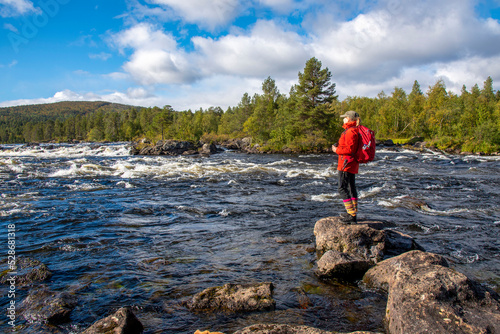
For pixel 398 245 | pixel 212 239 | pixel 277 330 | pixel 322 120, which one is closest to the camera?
pixel 277 330

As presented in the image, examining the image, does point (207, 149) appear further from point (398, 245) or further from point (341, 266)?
point (341, 266)

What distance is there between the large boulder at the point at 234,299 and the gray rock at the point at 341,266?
1.44 meters

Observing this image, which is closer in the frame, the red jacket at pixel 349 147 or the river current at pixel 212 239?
the river current at pixel 212 239

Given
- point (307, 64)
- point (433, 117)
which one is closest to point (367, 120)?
point (433, 117)

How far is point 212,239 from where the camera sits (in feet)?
27.4

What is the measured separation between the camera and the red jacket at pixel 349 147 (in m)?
7.11

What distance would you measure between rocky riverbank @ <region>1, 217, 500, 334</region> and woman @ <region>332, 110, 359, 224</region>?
0.62 m

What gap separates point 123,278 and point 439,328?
18.4 ft

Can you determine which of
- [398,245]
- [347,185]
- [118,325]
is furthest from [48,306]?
[398,245]

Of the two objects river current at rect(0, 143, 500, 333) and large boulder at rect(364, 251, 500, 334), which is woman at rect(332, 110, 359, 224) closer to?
river current at rect(0, 143, 500, 333)

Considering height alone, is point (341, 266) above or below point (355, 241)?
below

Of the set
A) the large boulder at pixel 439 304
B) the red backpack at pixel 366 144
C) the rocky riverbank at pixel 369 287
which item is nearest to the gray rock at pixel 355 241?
the rocky riverbank at pixel 369 287

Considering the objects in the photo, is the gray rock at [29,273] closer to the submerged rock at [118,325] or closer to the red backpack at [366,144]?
the submerged rock at [118,325]

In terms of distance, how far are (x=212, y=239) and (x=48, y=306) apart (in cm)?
431
